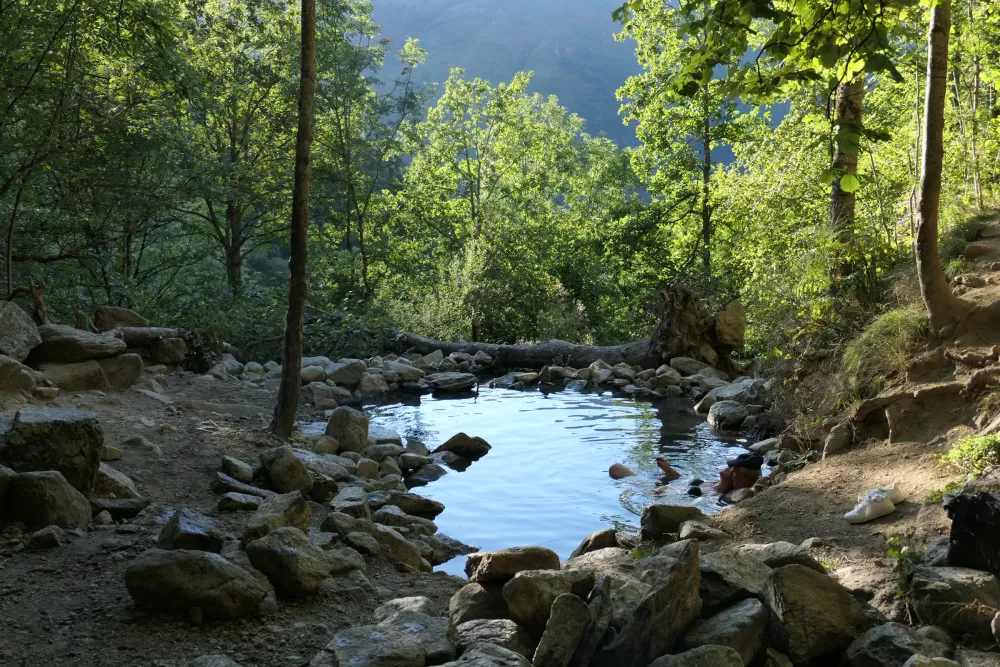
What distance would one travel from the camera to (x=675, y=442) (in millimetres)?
10117

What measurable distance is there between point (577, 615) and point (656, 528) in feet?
Result: 8.06

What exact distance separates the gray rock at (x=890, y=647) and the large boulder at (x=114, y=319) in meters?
9.39

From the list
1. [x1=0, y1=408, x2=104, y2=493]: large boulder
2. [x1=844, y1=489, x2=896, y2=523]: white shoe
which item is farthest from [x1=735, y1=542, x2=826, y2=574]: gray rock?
[x1=0, y1=408, x2=104, y2=493]: large boulder

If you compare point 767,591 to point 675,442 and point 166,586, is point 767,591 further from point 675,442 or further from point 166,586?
point 675,442

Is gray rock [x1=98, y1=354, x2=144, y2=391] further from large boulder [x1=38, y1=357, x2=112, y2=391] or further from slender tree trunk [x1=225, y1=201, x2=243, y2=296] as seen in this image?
slender tree trunk [x1=225, y1=201, x2=243, y2=296]

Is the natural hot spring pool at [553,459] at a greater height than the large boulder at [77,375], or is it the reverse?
the large boulder at [77,375]

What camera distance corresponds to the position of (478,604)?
4.44m

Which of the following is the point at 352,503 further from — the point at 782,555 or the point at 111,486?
the point at 782,555

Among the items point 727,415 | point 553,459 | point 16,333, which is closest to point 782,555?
point 553,459

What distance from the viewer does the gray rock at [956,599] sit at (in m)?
3.84

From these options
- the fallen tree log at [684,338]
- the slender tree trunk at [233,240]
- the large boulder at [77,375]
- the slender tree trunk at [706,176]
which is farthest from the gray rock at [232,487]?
the slender tree trunk at [706,176]

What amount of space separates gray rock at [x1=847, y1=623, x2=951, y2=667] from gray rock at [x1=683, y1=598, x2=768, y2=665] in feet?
1.34

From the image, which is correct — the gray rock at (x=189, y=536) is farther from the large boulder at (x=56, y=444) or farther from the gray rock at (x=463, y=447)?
the gray rock at (x=463, y=447)

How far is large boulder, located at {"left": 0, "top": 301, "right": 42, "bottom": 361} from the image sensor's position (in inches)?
299
